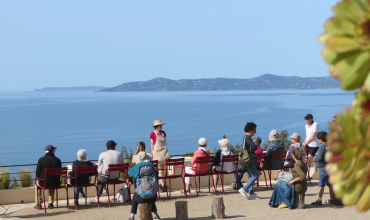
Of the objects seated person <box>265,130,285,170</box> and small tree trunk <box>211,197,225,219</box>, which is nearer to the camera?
small tree trunk <box>211,197,225,219</box>

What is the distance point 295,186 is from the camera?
8508 mm

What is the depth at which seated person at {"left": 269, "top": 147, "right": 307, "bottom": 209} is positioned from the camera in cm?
839

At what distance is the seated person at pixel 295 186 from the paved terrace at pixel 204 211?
184 millimetres

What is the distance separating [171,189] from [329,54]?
35.7 ft

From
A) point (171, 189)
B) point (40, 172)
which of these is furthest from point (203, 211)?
point (40, 172)

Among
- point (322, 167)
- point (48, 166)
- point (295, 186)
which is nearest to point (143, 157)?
point (48, 166)

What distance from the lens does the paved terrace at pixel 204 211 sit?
807 cm

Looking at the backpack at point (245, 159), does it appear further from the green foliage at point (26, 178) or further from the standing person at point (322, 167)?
the green foliage at point (26, 178)

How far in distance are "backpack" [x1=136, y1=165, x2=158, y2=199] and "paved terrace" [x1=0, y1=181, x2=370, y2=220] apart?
0.96m

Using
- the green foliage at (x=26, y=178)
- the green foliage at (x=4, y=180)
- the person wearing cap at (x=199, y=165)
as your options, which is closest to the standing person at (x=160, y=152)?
the person wearing cap at (x=199, y=165)

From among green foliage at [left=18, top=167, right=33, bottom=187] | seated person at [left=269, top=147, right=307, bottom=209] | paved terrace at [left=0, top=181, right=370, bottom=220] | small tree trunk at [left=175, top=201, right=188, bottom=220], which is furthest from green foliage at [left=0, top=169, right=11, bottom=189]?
seated person at [left=269, top=147, right=307, bottom=209]

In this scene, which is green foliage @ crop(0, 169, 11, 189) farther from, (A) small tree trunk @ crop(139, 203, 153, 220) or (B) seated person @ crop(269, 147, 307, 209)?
(B) seated person @ crop(269, 147, 307, 209)

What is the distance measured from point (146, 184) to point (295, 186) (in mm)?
2924

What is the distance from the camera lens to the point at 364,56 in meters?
0.80
